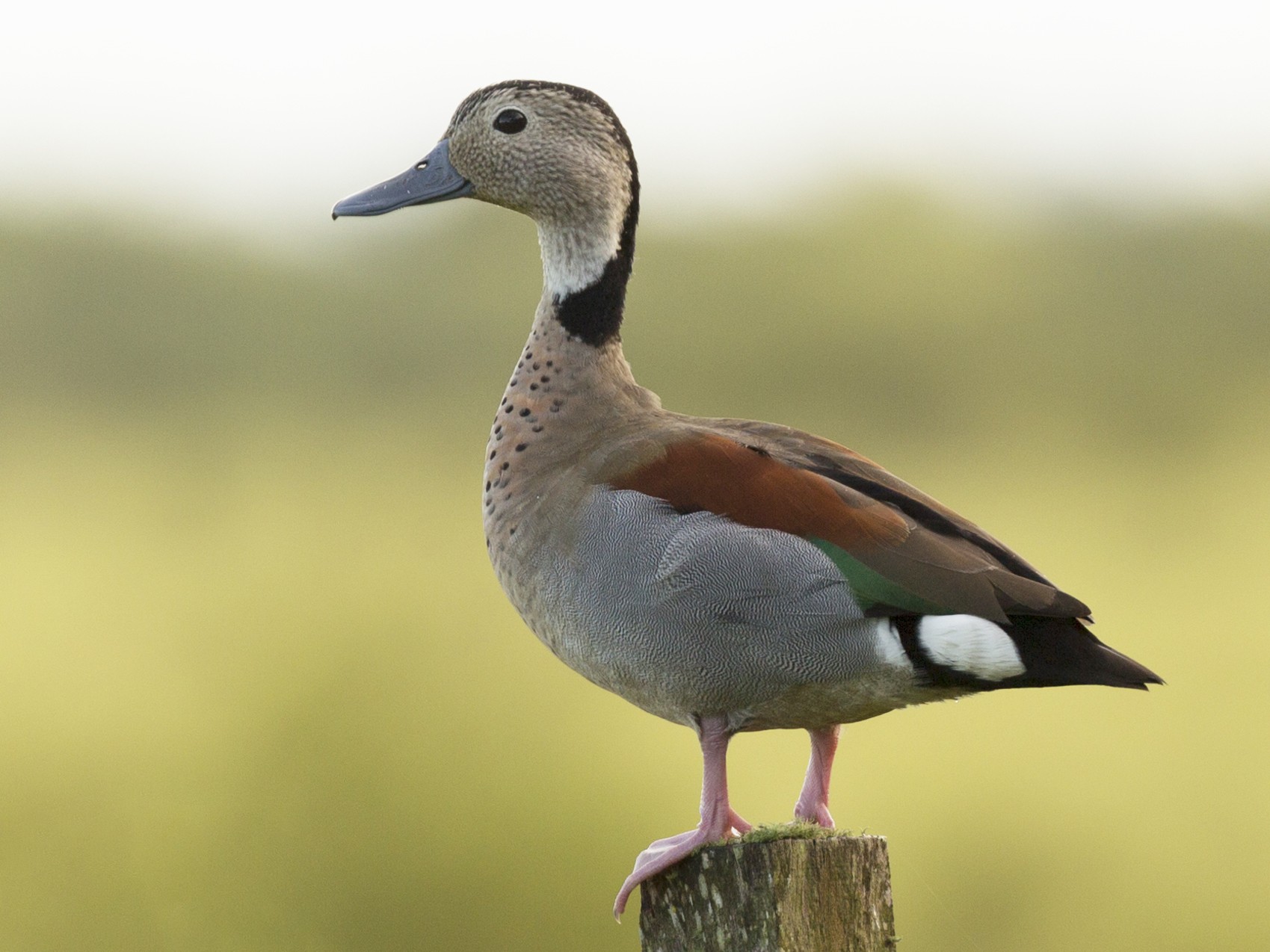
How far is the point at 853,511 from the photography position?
294 centimetres

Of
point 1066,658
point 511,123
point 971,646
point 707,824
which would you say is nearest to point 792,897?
point 707,824

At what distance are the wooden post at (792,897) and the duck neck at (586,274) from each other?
1407mm

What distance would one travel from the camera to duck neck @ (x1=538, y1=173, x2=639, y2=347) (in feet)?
12.2

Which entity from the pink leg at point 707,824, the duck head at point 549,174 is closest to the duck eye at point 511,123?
the duck head at point 549,174

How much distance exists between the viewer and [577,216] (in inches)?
146

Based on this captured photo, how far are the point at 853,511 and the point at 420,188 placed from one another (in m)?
1.49

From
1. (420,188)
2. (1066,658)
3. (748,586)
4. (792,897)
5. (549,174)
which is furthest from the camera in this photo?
(420,188)

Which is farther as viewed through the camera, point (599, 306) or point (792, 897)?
point (599, 306)

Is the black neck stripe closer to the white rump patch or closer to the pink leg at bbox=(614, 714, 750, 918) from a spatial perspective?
the pink leg at bbox=(614, 714, 750, 918)

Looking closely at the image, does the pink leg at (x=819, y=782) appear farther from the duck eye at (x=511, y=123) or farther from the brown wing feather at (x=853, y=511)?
the duck eye at (x=511, y=123)

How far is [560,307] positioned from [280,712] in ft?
17.4

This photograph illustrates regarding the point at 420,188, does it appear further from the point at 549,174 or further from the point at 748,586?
the point at 748,586

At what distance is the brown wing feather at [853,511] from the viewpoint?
9.24 feet

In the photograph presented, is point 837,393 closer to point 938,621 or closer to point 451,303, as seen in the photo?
point 451,303
